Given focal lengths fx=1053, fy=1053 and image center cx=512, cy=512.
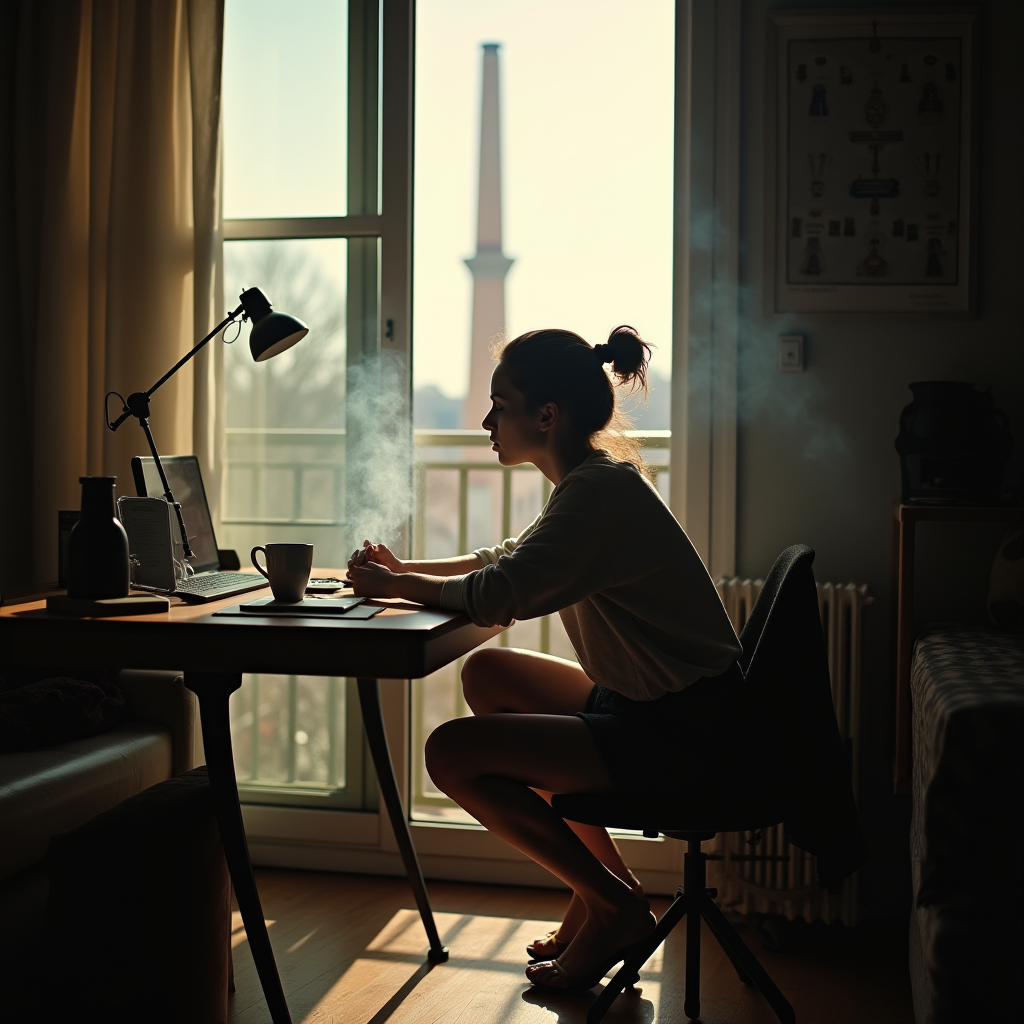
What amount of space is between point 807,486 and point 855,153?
775 mm

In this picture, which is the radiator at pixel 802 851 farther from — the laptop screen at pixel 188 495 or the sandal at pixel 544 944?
the laptop screen at pixel 188 495

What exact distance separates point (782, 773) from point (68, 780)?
125cm

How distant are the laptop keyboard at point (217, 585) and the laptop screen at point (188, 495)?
0.07 meters

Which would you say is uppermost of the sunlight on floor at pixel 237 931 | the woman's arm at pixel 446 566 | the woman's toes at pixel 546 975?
the woman's arm at pixel 446 566

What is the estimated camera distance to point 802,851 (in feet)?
7.68

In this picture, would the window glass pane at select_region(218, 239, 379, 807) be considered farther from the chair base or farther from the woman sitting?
the chair base

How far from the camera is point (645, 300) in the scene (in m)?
2.77

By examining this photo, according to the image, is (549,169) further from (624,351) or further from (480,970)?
(480,970)

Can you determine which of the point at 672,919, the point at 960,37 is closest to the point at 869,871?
the point at 672,919

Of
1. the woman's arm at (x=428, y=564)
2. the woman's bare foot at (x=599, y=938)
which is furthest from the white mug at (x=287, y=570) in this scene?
the woman's bare foot at (x=599, y=938)

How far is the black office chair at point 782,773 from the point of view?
1695 mm

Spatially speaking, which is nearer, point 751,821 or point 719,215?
point 751,821

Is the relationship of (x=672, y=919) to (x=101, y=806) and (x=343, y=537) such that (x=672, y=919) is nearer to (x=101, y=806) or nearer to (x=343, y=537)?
(x=101, y=806)

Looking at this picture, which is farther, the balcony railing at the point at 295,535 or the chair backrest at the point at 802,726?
the balcony railing at the point at 295,535
